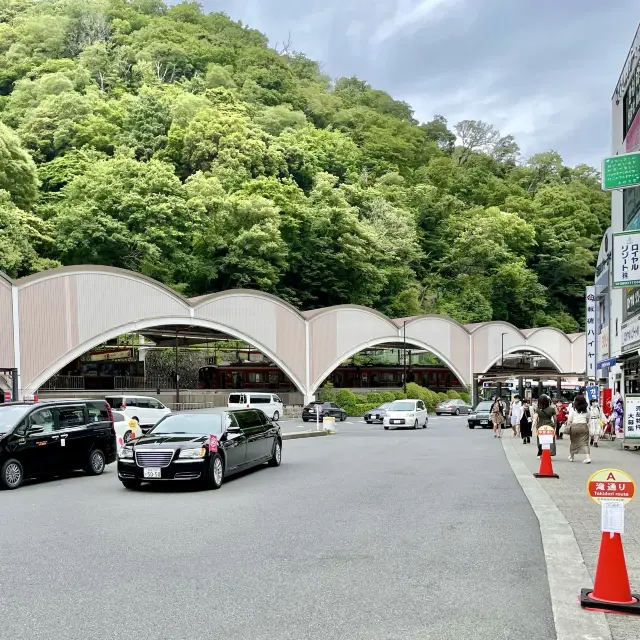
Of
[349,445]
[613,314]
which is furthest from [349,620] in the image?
[613,314]

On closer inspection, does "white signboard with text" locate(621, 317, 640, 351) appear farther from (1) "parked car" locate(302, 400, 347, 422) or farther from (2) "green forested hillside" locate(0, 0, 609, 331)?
(2) "green forested hillside" locate(0, 0, 609, 331)

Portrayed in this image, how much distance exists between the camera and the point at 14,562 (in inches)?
293

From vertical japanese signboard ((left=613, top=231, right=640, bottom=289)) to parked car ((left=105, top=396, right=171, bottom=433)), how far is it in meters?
17.5

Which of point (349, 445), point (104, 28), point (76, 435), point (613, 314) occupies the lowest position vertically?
point (349, 445)

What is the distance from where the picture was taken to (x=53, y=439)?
A: 14.9m

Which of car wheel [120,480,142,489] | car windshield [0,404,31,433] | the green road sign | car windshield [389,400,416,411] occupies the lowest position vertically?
car windshield [389,400,416,411]

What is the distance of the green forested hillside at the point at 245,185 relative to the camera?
58.7m

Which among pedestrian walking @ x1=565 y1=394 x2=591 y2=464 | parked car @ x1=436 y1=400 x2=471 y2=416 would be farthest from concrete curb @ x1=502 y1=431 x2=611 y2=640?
parked car @ x1=436 y1=400 x2=471 y2=416

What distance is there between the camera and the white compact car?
36.8 meters

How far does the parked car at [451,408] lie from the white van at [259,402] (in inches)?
636

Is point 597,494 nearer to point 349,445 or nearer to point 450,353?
point 349,445

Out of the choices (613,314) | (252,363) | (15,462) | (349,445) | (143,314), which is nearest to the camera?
(15,462)

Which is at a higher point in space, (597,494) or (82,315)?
(82,315)

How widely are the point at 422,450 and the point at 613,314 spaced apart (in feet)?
47.1
